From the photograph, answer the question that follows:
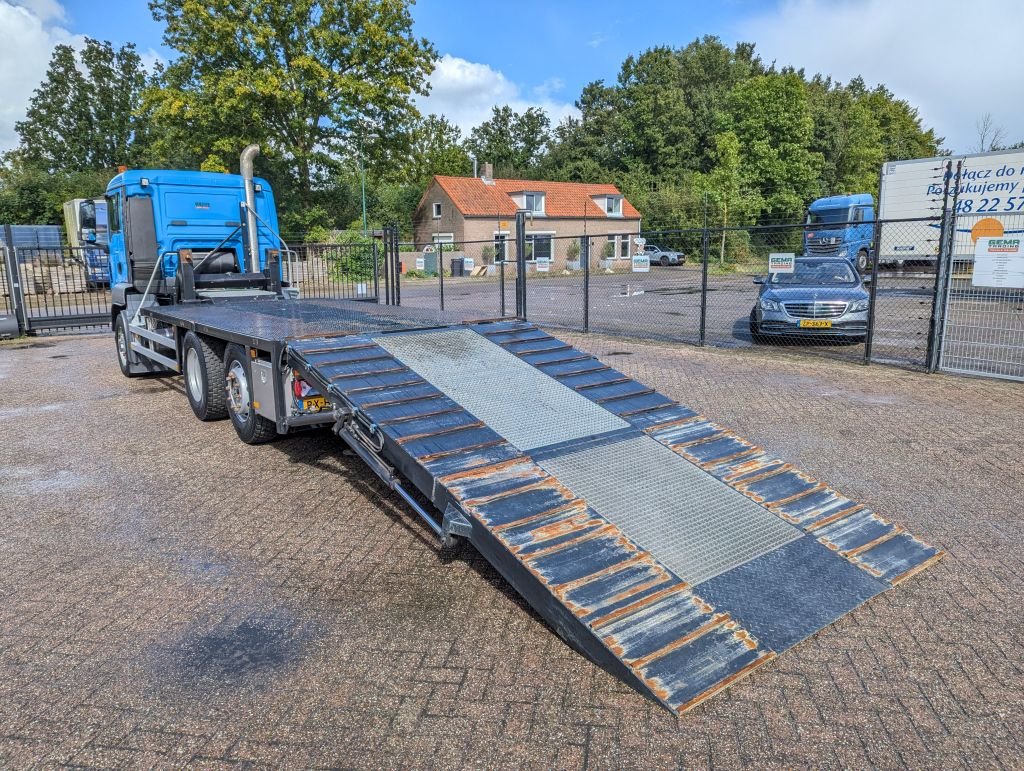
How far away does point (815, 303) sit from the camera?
1205 centimetres

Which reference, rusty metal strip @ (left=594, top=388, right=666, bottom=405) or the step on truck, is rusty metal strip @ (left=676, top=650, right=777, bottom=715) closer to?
the step on truck

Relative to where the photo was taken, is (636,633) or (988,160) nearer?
(636,633)

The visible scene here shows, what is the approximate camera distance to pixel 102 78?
6912cm

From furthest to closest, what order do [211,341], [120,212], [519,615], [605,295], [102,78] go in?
[102,78] < [605,295] < [120,212] < [211,341] < [519,615]

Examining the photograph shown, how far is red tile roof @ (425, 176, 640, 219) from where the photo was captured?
154 ft

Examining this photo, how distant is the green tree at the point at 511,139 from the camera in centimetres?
7694

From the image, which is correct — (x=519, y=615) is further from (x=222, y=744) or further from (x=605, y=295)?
(x=605, y=295)

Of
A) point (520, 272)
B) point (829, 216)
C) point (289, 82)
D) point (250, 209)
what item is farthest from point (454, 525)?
point (289, 82)

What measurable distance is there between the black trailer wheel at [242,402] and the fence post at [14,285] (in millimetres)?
10757

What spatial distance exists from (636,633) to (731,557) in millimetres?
903

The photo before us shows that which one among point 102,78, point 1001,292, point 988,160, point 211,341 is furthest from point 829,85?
point 211,341

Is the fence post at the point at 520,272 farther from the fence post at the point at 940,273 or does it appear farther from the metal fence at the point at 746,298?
the fence post at the point at 940,273

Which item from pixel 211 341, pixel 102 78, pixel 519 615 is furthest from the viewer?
pixel 102 78

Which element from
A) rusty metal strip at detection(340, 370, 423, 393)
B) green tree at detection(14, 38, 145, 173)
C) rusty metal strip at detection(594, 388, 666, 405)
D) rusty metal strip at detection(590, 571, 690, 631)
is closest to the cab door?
rusty metal strip at detection(340, 370, 423, 393)
